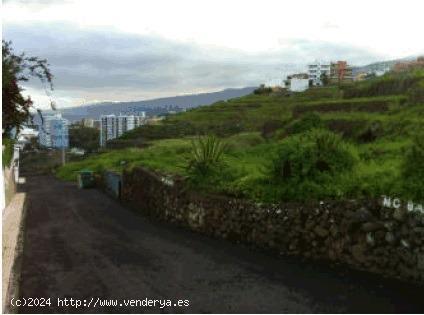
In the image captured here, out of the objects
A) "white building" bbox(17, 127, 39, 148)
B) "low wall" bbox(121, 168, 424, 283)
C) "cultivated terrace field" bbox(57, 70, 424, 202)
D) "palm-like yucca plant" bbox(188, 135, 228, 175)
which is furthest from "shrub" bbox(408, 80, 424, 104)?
"white building" bbox(17, 127, 39, 148)

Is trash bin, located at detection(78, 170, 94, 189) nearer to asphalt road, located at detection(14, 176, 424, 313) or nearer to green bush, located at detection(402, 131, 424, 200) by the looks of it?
asphalt road, located at detection(14, 176, 424, 313)

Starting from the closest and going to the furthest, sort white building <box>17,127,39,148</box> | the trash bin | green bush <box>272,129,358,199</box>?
green bush <box>272,129,358,199</box> → white building <box>17,127,39,148</box> → the trash bin

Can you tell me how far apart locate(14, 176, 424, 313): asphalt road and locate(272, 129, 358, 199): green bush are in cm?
166

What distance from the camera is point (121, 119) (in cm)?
16312

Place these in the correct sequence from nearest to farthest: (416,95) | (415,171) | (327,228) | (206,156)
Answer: (415,171), (327,228), (206,156), (416,95)

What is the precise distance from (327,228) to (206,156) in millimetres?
5656

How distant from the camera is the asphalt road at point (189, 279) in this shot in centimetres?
826

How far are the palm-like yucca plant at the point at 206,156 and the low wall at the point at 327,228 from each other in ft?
2.64

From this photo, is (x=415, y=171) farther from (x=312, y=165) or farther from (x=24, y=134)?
(x=24, y=134)

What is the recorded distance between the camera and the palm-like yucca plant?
1577 centimetres

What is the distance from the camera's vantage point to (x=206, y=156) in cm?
1583

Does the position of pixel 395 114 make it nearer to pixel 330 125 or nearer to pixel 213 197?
pixel 330 125

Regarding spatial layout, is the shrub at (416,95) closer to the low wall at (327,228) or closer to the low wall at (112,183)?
the low wall at (327,228)

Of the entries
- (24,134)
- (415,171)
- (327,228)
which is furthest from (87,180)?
(415,171)
